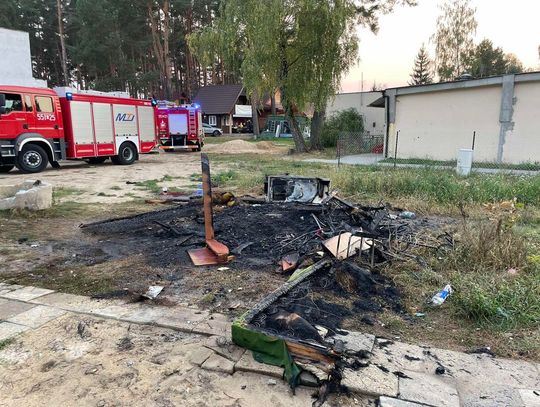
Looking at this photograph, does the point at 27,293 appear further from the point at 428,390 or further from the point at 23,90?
the point at 23,90

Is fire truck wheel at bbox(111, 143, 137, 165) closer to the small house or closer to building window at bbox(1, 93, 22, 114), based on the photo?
building window at bbox(1, 93, 22, 114)

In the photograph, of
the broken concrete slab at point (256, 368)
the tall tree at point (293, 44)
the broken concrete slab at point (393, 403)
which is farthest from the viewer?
the tall tree at point (293, 44)

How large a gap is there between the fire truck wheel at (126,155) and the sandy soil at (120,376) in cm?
1554

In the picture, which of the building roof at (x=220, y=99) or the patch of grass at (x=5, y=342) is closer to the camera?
the patch of grass at (x=5, y=342)

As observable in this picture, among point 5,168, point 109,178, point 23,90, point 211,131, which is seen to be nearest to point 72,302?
point 109,178

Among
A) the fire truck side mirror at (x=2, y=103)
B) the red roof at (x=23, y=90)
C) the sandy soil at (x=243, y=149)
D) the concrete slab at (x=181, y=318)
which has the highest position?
the red roof at (x=23, y=90)

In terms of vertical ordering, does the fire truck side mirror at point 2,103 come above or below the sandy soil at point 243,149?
above

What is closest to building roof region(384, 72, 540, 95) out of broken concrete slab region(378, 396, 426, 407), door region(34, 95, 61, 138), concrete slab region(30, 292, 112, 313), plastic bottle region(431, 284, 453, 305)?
plastic bottle region(431, 284, 453, 305)

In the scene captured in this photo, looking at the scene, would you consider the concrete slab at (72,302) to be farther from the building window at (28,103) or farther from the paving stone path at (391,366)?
the building window at (28,103)

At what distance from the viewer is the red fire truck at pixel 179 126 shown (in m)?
23.4

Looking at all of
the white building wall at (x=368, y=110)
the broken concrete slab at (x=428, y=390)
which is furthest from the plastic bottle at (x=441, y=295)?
the white building wall at (x=368, y=110)

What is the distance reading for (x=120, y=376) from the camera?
108 inches

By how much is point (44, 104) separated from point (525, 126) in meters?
18.8

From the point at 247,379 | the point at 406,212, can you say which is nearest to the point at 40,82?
the point at 406,212
